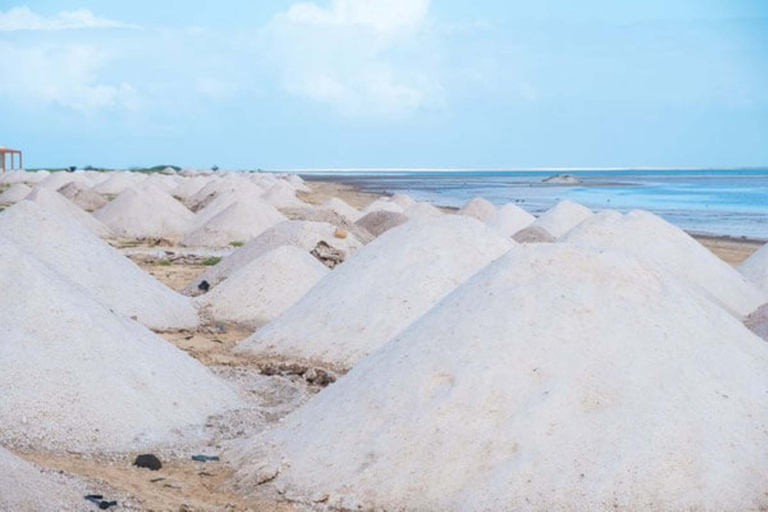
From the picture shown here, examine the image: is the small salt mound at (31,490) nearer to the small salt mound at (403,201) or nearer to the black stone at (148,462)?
the black stone at (148,462)

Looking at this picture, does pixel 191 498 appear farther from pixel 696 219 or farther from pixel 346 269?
pixel 696 219

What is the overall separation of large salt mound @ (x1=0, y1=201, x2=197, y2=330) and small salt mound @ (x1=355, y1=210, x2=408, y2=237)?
719cm

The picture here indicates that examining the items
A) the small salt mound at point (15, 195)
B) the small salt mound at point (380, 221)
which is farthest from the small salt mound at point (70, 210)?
the small salt mound at point (15, 195)

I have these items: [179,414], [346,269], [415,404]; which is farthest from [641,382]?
[346,269]

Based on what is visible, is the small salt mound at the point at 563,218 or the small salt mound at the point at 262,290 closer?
the small salt mound at the point at 262,290

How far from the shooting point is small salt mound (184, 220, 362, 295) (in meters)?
12.9

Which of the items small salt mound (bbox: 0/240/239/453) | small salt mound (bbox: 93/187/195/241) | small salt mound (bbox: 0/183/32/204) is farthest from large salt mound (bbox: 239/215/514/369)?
small salt mound (bbox: 0/183/32/204)

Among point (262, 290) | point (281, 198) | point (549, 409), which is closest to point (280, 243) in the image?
point (262, 290)

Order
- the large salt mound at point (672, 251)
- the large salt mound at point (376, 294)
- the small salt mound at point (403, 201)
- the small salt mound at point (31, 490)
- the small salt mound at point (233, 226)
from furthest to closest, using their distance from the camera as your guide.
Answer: the small salt mound at point (403, 201) → the small salt mound at point (233, 226) → the large salt mound at point (672, 251) → the large salt mound at point (376, 294) → the small salt mound at point (31, 490)

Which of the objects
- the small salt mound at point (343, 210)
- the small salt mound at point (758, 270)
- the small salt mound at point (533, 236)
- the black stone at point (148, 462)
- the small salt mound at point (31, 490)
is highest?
the small salt mound at point (343, 210)

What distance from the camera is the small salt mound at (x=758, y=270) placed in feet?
42.1

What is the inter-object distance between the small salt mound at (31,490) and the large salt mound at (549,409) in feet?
3.15

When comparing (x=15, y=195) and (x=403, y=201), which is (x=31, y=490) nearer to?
(x=403, y=201)

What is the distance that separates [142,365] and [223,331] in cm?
343
